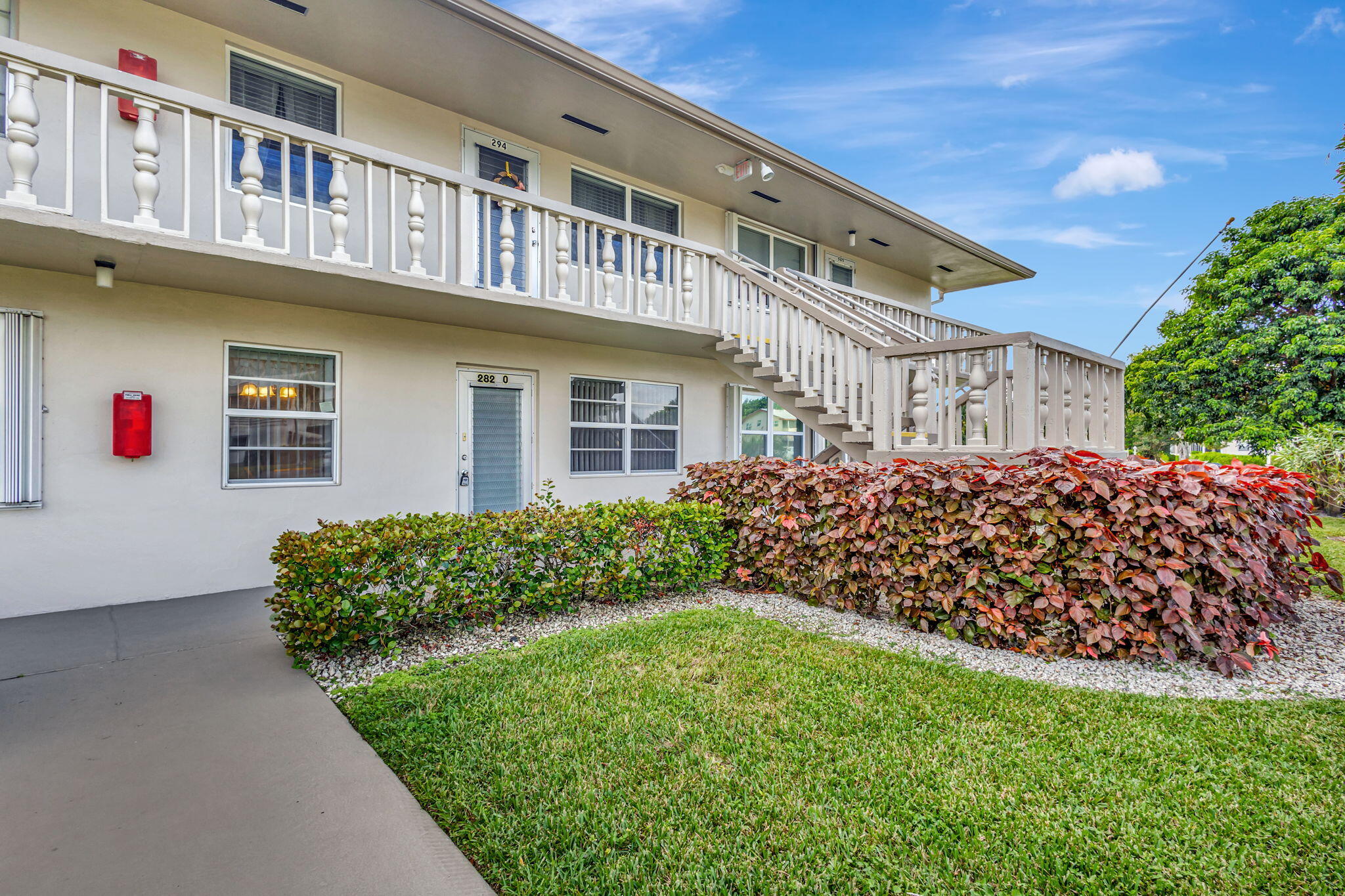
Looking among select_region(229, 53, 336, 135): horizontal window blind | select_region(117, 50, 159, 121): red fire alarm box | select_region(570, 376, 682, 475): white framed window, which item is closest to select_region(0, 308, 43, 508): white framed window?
select_region(117, 50, 159, 121): red fire alarm box

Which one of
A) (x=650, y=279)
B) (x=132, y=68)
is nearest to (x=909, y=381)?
(x=650, y=279)

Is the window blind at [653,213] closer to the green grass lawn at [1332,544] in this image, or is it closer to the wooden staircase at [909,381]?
the wooden staircase at [909,381]

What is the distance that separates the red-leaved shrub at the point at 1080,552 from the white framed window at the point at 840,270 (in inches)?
303

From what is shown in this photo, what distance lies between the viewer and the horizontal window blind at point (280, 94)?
5711 mm

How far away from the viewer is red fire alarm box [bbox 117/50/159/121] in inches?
195

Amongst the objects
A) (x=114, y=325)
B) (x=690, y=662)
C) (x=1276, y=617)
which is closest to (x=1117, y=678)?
(x=1276, y=617)

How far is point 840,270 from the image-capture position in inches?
460

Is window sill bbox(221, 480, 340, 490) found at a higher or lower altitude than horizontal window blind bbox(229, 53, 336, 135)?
lower

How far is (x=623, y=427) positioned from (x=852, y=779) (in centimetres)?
634

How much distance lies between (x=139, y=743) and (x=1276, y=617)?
6.61 m

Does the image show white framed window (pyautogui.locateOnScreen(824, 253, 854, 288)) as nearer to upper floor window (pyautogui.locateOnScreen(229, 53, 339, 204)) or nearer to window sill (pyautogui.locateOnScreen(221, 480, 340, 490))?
upper floor window (pyautogui.locateOnScreen(229, 53, 339, 204))

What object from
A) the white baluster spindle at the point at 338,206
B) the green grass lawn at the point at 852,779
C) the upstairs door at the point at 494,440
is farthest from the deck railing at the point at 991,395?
the white baluster spindle at the point at 338,206

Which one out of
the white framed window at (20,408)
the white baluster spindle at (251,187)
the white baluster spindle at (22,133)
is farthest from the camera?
the white framed window at (20,408)

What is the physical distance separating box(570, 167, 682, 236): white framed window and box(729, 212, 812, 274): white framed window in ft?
3.99
